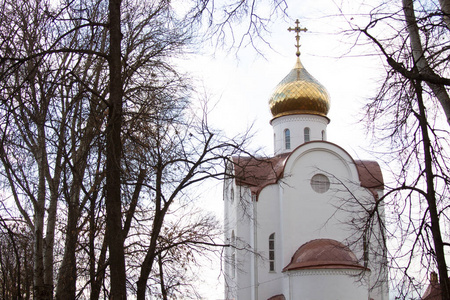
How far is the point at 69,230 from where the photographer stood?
315 inches

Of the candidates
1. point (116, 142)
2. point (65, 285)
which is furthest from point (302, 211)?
point (116, 142)

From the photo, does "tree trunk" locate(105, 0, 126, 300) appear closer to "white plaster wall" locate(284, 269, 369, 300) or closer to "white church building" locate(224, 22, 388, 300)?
"white church building" locate(224, 22, 388, 300)

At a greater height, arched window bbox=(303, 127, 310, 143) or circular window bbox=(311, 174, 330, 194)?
arched window bbox=(303, 127, 310, 143)

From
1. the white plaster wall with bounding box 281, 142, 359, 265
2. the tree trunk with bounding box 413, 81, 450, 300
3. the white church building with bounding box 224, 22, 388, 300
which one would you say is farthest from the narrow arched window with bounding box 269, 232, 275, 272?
the tree trunk with bounding box 413, 81, 450, 300

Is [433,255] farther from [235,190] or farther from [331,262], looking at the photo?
[235,190]

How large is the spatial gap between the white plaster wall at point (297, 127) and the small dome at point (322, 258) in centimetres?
567

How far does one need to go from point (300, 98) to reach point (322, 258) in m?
8.31

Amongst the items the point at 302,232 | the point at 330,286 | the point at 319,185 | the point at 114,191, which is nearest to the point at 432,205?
the point at 114,191

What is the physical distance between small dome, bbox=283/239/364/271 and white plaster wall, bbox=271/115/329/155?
567 cm

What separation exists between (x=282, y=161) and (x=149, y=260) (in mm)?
14775

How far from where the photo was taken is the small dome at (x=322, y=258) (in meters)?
17.9

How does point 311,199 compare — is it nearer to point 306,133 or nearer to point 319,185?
point 319,185

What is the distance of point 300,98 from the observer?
24.1m

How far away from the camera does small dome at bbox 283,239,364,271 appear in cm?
1792
